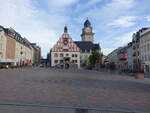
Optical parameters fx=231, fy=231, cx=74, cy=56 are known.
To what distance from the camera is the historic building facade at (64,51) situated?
364 feet

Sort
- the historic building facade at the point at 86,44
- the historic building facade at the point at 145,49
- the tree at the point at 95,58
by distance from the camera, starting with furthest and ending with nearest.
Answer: the historic building facade at the point at 86,44, the tree at the point at 95,58, the historic building facade at the point at 145,49

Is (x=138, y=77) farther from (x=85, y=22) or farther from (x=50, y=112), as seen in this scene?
(x=85, y=22)

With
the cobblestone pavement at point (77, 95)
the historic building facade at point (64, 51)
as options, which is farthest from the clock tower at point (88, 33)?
the cobblestone pavement at point (77, 95)

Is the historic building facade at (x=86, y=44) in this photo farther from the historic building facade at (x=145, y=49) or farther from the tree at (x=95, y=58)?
the historic building facade at (x=145, y=49)

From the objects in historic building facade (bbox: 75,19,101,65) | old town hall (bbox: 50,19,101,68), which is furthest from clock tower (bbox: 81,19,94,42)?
old town hall (bbox: 50,19,101,68)

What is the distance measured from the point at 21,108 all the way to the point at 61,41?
103 m

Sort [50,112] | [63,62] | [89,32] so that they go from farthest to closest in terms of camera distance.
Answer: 1. [89,32]
2. [63,62]
3. [50,112]

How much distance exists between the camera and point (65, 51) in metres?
112

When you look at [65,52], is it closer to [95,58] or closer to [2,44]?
[95,58]

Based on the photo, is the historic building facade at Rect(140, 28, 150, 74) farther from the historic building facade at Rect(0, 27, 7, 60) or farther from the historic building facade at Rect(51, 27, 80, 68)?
the historic building facade at Rect(51, 27, 80, 68)

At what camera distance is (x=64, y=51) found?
11200cm

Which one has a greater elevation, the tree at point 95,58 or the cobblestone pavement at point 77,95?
the tree at point 95,58

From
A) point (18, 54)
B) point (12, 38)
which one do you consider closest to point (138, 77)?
point (12, 38)

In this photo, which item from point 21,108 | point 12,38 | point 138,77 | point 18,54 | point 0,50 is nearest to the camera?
point 21,108
